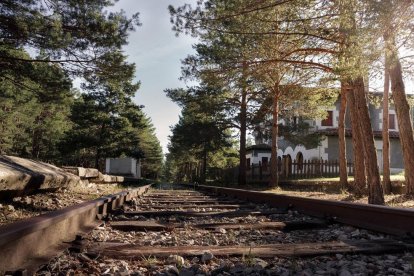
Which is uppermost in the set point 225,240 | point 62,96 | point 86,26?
point 86,26

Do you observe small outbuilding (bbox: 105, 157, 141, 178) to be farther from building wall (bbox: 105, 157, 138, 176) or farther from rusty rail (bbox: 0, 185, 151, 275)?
rusty rail (bbox: 0, 185, 151, 275)

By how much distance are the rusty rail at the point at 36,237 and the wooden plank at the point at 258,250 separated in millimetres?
310

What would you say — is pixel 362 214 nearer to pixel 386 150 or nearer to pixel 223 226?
pixel 223 226

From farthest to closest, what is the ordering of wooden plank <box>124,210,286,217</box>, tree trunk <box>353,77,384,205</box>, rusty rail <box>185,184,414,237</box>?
tree trunk <box>353,77,384,205</box> < wooden plank <box>124,210,286,217</box> < rusty rail <box>185,184,414,237</box>

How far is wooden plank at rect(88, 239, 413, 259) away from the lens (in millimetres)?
2887

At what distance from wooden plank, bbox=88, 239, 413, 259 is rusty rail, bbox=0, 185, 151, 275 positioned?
12.2 inches

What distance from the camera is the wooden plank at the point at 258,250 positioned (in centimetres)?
289

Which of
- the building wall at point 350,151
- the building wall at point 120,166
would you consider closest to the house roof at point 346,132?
the building wall at point 350,151

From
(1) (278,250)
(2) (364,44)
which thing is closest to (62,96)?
(2) (364,44)

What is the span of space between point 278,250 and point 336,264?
18.7 inches

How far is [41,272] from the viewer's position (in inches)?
93.0

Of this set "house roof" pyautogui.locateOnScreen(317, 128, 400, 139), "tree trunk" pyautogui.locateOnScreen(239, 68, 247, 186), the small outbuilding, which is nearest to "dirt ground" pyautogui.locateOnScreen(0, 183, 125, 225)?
"tree trunk" pyautogui.locateOnScreen(239, 68, 247, 186)

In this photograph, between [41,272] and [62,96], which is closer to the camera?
[41,272]

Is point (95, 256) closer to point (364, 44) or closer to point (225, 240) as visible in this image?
point (225, 240)
